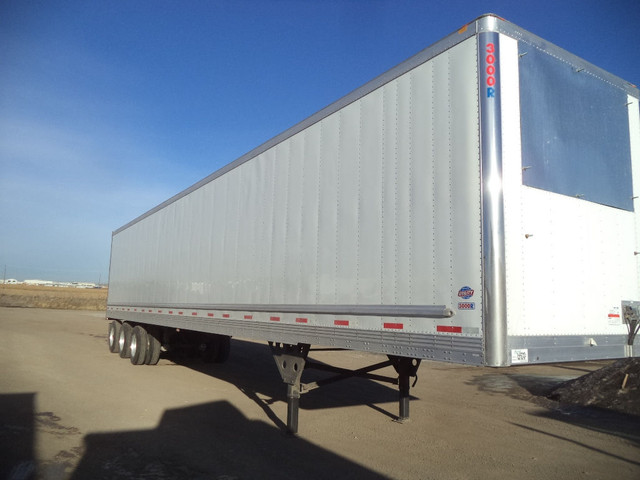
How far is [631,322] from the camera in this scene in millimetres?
4859

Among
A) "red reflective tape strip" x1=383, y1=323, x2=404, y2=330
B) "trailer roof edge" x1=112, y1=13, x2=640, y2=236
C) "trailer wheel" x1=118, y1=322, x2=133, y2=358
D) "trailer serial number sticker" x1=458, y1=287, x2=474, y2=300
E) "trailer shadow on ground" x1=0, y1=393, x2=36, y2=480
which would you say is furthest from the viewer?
"trailer wheel" x1=118, y1=322, x2=133, y2=358

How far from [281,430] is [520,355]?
4.27 m

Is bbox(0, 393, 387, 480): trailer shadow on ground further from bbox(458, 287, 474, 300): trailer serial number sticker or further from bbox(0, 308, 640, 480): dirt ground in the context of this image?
bbox(458, 287, 474, 300): trailer serial number sticker

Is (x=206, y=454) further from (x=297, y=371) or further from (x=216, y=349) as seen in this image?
(x=216, y=349)

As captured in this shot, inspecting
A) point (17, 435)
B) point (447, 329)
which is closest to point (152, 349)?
point (17, 435)

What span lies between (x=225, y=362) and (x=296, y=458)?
29.1 feet

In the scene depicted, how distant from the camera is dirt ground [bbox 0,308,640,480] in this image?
18.0ft

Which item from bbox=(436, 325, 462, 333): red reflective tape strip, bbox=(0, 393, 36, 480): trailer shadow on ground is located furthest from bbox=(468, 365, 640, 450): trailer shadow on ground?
bbox=(0, 393, 36, 480): trailer shadow on ground

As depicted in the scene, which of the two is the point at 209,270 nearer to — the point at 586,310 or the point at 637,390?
the point at 586,310

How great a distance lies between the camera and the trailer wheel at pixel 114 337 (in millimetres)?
15703

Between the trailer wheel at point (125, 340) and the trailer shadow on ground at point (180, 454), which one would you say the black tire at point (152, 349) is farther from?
the trailer shadow on ground at point (180, 454)

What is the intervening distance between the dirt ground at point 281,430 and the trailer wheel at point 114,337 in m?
3.56

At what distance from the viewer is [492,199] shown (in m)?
4.06

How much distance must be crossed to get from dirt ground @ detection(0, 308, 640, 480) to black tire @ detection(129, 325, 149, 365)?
100 cm
